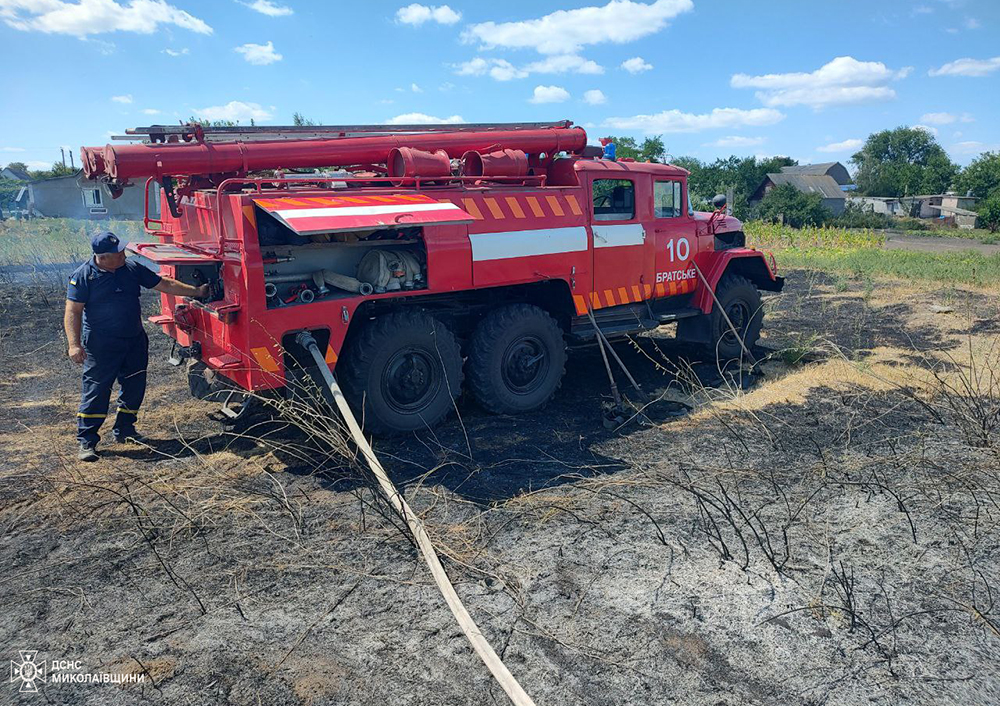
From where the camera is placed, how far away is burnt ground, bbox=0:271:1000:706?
9.38ft

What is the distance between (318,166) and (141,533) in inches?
132

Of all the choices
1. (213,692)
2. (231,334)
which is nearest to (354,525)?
(213,692)

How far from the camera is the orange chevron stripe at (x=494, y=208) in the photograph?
6047 millimetres

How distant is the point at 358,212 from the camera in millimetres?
5113

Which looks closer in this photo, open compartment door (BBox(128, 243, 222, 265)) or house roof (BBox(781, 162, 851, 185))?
open compartment door (BBox(128, 243, 222, 265))

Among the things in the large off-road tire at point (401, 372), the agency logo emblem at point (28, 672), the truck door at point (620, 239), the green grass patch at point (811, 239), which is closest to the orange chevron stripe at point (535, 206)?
the truck door at point (620, 239)

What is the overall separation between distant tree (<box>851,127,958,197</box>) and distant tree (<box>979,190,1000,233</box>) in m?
20.3

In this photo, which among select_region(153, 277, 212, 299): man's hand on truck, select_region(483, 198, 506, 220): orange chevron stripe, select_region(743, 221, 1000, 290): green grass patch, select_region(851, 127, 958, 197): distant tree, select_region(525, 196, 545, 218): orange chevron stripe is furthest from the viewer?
select_region(851, 127, 958, 197): distant tree

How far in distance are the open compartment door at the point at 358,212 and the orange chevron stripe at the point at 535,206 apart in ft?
2.65

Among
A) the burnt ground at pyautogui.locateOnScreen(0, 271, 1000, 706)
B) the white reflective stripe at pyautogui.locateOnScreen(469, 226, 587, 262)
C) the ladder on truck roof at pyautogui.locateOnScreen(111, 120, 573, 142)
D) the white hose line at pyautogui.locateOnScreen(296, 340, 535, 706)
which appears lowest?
the burnt ground at pyautogui.locateOnScreen(0, 271, 1000, 706)

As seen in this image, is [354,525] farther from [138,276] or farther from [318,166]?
[318,166]

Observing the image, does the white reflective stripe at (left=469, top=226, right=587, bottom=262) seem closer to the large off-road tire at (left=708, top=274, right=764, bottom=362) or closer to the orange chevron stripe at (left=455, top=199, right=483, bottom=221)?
the orange chevron stripe at (left=455, top=199, right=483, bottom=221)

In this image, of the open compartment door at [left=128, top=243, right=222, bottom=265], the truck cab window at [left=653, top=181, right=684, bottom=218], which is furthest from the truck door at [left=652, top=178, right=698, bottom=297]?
the open compartment door at [left=128, top=243, right=222, bottom=265]

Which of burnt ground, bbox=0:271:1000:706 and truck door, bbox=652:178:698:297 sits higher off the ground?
truck door, bbox=652:178:698:297
